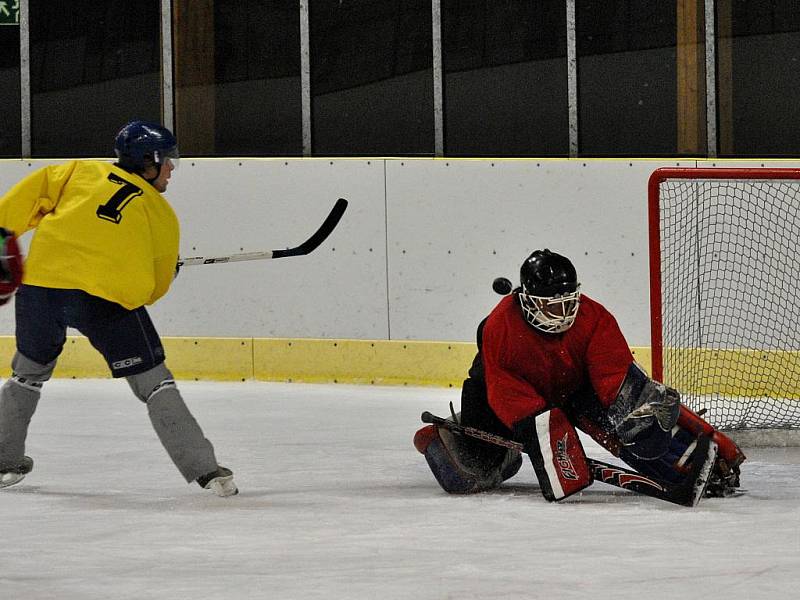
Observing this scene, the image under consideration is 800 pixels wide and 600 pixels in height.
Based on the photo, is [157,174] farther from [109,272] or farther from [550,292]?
[550,292]

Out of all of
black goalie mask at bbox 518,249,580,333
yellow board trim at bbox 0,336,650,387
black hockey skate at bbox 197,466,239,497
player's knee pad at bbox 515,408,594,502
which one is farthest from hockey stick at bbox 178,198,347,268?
yellow board trim at bbox 0,336,650,387

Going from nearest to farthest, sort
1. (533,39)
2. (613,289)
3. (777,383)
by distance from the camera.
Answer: (777,383) < (613,289) < (533,39)

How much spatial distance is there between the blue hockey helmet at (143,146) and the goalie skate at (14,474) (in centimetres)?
96

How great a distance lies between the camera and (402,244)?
709 centimetres

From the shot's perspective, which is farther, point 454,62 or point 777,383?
point 454,62

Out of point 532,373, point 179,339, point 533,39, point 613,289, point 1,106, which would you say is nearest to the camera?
point 532,373

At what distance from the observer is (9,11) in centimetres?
844

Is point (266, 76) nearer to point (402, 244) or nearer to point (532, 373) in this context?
point (402, 244)

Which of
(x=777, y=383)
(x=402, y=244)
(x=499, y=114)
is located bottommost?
(x=777, y=383)

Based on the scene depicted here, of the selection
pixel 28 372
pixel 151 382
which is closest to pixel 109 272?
pixel 151 382

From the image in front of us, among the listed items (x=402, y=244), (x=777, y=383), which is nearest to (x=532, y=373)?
(x=777, y=383)

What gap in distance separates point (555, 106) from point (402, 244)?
1.46 meters

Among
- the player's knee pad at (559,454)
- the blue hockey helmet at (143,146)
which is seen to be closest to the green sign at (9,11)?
the blue hockey helmet at (143,146)

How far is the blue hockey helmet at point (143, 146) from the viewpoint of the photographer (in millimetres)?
4680
